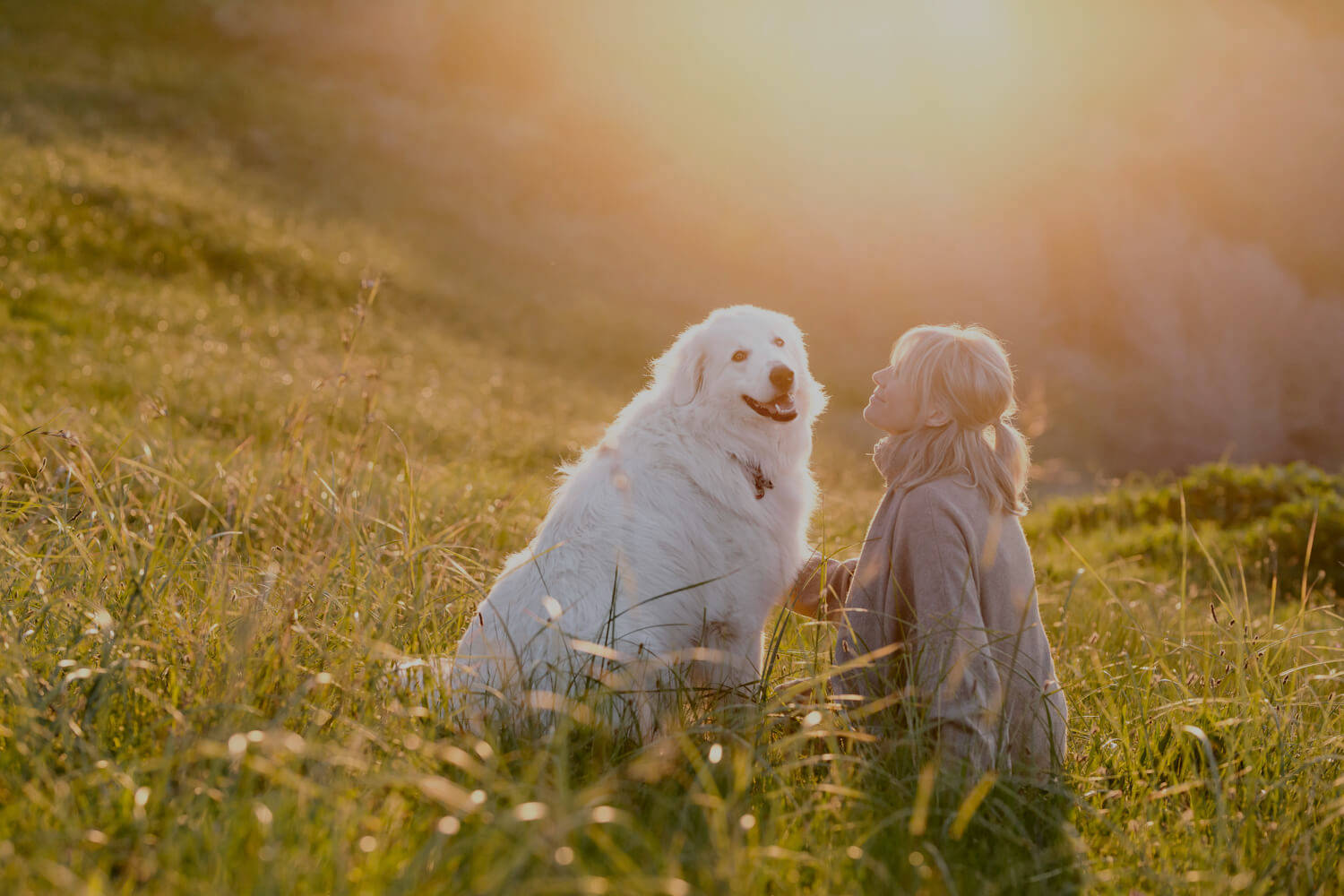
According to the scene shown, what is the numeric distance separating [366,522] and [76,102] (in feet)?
88.8

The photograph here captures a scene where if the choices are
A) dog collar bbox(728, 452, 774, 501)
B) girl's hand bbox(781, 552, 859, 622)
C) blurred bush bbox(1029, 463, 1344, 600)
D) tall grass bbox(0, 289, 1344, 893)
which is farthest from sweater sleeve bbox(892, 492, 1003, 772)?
blurred bush bbox(1029, 463, 1344, 600)

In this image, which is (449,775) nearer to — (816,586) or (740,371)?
(816,586)

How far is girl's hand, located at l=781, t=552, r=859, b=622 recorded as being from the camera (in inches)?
148

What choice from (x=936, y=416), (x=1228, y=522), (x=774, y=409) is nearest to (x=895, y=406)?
(x=936, y=416)

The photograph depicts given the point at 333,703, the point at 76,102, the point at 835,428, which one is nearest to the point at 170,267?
the point at 76,102

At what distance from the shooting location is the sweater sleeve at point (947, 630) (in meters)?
2.78

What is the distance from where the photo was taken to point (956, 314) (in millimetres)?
30688

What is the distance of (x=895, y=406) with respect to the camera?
3361mm

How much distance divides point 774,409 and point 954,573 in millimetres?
1226

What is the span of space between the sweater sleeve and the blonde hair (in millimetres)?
213

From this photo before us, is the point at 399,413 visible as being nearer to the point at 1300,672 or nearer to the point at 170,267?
the point at 170,267

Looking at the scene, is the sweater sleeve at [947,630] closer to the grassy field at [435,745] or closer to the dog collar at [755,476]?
the grassy field at [435,745]

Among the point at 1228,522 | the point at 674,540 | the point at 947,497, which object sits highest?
Result: the point at 947,497

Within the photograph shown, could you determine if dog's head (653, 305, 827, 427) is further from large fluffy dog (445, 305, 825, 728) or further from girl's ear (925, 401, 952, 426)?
girl's ear (925, 401, 952, 426)
